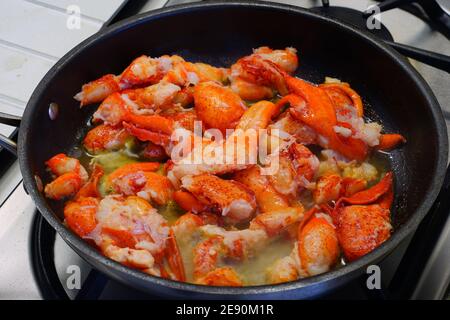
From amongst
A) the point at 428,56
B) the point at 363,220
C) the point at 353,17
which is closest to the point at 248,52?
the point at 353,17

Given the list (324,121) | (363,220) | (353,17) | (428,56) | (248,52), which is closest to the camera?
(363,220)

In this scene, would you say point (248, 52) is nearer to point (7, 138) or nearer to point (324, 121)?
point (324, 121)

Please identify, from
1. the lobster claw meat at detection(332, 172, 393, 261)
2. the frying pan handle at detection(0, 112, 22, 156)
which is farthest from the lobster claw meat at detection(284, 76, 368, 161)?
the frying pan handle at detection(0, 112, 22, 156)

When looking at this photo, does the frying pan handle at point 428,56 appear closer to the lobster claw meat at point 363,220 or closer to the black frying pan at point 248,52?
the black frying pan at point 248,52

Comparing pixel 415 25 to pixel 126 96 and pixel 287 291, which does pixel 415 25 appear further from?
pixel 287 291
